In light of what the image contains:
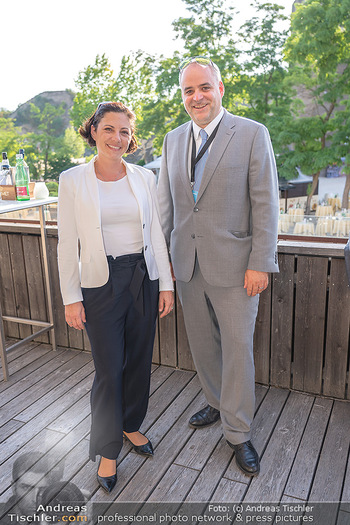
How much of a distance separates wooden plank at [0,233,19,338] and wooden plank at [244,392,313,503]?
2210 millimetres

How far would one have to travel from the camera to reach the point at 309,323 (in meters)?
2.48

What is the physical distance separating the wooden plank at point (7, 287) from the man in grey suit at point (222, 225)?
1.66 m

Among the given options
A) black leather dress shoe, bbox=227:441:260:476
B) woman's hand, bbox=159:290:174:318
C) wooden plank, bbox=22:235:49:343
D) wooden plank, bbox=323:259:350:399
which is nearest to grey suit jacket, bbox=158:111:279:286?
woman's hand, bbox=159:290:174:318

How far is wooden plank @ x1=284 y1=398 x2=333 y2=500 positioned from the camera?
1.82 meters

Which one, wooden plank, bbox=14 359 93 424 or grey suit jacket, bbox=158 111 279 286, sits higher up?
grey suit jacket, bbox=158 111 279 286

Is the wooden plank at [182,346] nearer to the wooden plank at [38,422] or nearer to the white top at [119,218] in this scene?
the wooden plank at [38,422]

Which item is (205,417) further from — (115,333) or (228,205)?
(228,205)

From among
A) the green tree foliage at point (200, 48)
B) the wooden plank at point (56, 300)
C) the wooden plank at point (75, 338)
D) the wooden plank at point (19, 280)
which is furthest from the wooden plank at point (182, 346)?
the green tree foliage at point (200, 48)

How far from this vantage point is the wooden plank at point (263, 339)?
8.41 feet

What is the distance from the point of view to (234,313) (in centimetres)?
195

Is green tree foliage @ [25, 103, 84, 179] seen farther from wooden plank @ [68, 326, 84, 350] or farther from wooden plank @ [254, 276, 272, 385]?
wooden plank @ [254, 276, 272, 385]

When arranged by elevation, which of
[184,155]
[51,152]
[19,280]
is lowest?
[19,280]

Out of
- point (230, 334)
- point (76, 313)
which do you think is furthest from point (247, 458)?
point (76, 313)

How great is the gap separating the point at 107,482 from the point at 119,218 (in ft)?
3.73
